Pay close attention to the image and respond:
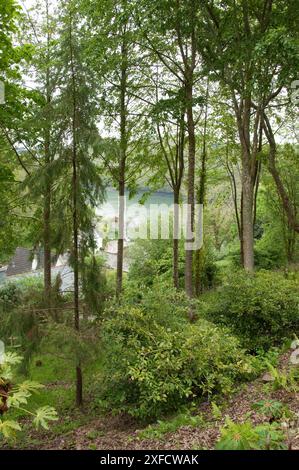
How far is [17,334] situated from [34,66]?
614 cm

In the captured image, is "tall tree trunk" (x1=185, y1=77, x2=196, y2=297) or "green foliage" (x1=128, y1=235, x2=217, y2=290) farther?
"green foliage" (x1=128, y1=235, x2=217, y2=290)

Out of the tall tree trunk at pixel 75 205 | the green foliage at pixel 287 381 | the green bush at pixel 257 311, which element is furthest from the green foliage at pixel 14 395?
the green bush at pixel 257 311

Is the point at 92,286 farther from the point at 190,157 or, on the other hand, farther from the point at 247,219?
the point at 247,219

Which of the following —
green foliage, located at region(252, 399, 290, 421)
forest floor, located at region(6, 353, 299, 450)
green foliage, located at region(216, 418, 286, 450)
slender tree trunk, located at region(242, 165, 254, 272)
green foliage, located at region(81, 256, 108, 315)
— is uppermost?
slender tree trunk, located at region(242, 165, 254, 272)

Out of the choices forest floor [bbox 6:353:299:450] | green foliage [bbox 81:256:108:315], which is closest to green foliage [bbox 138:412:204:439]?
forest floor [bbox 6:353:299:450]

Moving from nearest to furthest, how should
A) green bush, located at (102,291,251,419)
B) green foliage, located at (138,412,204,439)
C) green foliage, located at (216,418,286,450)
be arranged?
green foliage, located at (216,418,286,450) → green foliage, located at (138,412,204,439) → green bush, located at (102,291,251,419)

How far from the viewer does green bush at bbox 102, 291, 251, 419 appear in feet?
15.6

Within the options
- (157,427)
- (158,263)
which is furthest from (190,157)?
(158,263)

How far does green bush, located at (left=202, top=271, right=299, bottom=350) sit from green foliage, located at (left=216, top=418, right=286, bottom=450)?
10.6 feet

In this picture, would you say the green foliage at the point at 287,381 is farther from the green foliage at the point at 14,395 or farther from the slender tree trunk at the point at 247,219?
the slender tree trunk at the point at 247,219

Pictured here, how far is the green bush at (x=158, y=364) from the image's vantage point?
15.6 ft

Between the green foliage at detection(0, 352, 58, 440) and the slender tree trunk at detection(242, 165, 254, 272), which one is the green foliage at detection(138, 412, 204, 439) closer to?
the green foliage at detection(0, 352, 58, 440)

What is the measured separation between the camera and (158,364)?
4836mm

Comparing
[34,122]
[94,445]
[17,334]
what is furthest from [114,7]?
[94,445]
